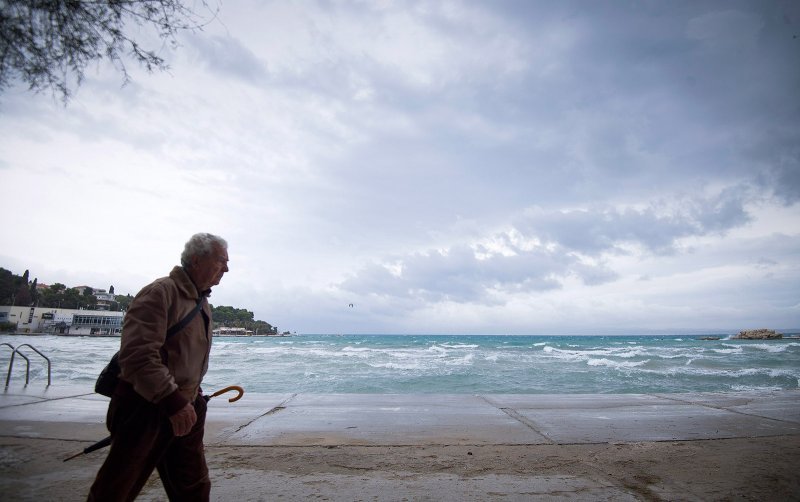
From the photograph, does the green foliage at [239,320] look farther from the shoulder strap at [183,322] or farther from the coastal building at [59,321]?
the shoulder strap at [183,322]

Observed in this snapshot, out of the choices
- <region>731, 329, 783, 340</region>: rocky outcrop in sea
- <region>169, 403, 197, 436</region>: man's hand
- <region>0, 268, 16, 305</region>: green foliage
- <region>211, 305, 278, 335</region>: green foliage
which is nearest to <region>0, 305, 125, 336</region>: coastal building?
<region>0, 268, 16, 305</region>: green foliage

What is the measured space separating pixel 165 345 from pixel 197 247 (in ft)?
1.76

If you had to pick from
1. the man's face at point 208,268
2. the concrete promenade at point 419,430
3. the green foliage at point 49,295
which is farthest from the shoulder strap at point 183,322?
the green foliage at point 49,295

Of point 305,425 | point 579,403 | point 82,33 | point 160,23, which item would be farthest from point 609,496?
point 82,33

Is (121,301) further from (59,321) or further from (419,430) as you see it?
(419,430)

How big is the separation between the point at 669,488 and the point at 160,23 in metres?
5.47

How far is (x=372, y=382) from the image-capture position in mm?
13320

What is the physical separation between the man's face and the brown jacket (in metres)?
0.06

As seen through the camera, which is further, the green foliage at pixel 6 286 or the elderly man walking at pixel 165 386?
the green foliage at pixel 6 286

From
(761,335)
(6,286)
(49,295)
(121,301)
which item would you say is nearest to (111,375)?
(761,335)

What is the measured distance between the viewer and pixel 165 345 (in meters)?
1.90

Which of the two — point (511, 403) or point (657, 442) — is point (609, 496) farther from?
point (511, 403)

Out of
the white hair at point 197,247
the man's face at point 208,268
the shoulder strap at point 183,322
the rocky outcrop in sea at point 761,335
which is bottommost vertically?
the rocky outcrop in sea at point 761,335

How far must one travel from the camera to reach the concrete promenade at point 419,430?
8.75 feet
